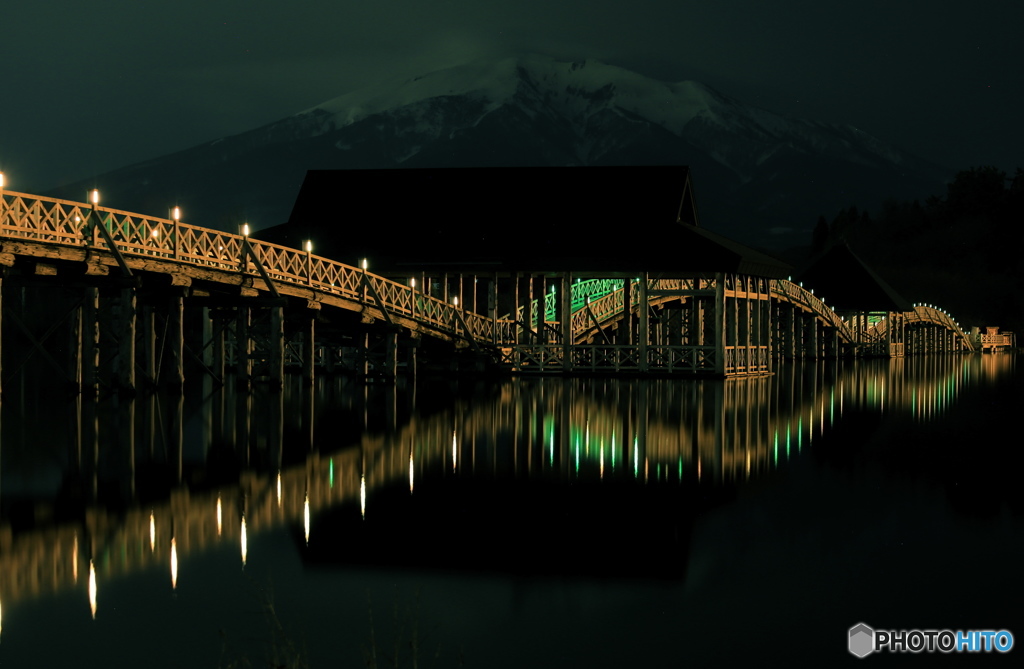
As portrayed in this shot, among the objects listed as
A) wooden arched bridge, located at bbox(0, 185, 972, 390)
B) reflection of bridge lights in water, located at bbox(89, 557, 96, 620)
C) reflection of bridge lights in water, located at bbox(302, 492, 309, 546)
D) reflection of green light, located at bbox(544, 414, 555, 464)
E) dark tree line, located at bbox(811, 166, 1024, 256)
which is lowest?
reflection of bridge lights in water, located at bbox(89, 557, 96, 620)

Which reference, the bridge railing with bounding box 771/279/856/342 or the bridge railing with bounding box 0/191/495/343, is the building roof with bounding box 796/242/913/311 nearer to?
the bridge railing with bounding box 771/279/856/342

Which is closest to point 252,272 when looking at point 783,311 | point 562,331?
point 562,331

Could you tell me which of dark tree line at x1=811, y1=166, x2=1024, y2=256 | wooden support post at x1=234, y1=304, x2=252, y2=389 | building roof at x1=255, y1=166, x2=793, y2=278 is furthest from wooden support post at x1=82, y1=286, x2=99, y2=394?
dark tree line at x1=811, y1=166, x2=1024, y2=256

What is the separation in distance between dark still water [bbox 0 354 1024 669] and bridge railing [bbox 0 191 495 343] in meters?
4.87

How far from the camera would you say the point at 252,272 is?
35.2 metres

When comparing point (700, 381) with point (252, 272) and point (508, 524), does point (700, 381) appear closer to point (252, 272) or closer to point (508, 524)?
point (252, 272)

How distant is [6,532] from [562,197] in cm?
3830

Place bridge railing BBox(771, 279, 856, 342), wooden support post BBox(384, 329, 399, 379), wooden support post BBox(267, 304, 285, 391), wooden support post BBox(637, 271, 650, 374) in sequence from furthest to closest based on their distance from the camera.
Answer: bridge railing BBox(771, 279, 856, 342) < wooden support post BBox(637, 271, 650, 374) < wooden support post BBox(384, 329, 399, 379) < wooden support post BBox(267, 304, 285, 391)

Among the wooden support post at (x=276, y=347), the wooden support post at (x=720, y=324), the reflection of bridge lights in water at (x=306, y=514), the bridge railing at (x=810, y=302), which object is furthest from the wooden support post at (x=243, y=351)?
the bridge railing at (x=810, y=302)

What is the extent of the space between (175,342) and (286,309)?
518 centimetres

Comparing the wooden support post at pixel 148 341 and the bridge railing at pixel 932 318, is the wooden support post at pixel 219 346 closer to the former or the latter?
the wooden support post at pixel 148 341

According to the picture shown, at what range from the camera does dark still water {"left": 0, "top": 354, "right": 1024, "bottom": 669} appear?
387 inches

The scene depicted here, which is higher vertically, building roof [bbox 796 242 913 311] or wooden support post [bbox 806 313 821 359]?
building roof [bbox 796 242 913 311]

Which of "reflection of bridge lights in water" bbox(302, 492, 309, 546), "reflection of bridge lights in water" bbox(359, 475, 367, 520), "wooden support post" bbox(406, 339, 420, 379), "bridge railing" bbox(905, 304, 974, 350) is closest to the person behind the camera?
"reflection of bridge lights in water" bbox(302, 492, 309, 546)
